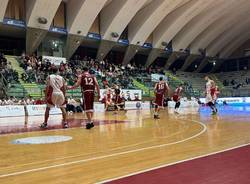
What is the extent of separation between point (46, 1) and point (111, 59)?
49.5 feet

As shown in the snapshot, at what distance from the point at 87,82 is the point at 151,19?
2829 cm

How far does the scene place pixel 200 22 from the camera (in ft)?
141

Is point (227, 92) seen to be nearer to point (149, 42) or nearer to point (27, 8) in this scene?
point (149, 42)

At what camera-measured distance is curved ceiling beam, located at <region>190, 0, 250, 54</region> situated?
44.1 metres

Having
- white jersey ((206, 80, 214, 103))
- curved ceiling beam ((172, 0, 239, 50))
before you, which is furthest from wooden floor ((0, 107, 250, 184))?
curved ceiling beam ((172, 0, 239, 50))

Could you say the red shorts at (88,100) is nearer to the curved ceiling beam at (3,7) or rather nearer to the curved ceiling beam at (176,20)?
the curved ceiling beam at (3,7)

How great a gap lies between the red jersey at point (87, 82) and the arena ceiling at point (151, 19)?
2006cm

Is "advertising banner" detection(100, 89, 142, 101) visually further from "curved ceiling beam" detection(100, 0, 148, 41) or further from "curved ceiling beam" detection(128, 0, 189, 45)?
"curved ceiling beam" detection(128, 0, 189, 45)

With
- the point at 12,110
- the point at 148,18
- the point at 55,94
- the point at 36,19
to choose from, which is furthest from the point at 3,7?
the point at 55,94

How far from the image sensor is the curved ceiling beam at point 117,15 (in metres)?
33.9

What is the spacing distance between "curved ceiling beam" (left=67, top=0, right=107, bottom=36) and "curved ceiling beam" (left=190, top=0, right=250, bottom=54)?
63.1ft

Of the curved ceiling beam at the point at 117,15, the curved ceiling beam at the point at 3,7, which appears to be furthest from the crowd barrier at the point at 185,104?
the curved ceiling beam at the point at 3,7

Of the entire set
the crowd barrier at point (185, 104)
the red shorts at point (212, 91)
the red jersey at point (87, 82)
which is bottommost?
the crowd barrier at point (185, 104)

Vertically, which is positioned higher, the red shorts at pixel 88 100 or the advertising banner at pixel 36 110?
the red shorts at pixel 88 100
